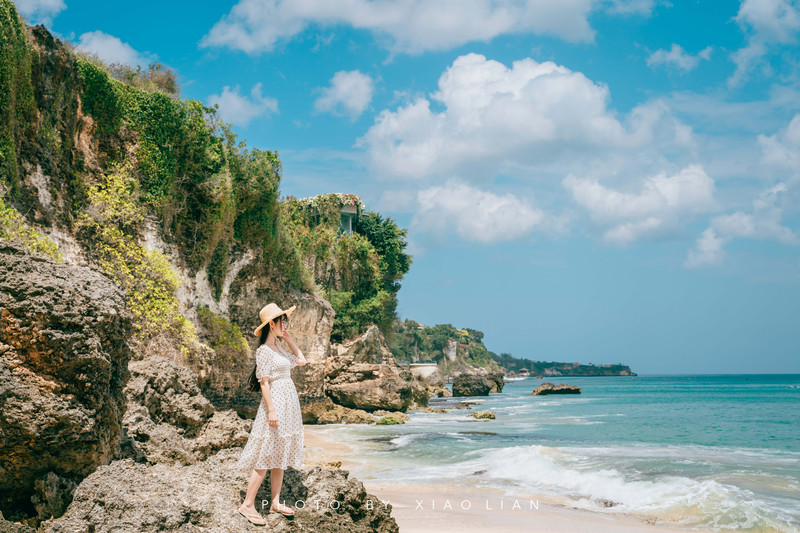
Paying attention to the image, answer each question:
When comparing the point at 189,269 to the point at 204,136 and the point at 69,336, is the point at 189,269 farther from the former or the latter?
the point at 69,336

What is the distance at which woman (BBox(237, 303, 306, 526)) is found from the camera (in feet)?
14.6

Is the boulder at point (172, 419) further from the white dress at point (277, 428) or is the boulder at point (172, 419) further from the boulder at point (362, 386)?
the boulder at point (362, 386)

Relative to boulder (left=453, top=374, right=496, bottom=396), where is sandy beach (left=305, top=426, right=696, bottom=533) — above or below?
above

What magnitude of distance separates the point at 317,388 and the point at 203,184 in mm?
10583

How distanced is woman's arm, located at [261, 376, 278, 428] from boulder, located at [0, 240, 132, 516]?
121cm

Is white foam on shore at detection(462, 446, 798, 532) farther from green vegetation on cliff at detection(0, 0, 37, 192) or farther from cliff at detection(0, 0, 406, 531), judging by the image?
green vegetation on cliff at detection(0, 0, 37, 192)

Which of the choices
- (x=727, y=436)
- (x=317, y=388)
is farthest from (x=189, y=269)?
(x=727, y=436)

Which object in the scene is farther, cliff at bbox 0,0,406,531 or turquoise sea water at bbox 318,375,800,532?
turquoise sea water at bbox 318,375,800,532

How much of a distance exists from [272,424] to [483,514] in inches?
175

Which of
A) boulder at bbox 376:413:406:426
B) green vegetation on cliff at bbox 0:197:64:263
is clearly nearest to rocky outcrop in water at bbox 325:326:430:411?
boulder at bbox 376:413:406:426

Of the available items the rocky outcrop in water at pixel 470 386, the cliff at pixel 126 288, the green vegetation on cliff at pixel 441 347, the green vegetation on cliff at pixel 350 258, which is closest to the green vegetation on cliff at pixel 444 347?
the green vegetation on cliff at pixel 441 347

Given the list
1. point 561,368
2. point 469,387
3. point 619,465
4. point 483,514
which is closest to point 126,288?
point 483,514

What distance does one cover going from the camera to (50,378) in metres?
4.21

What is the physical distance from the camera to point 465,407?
112 ft
